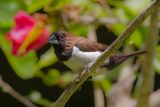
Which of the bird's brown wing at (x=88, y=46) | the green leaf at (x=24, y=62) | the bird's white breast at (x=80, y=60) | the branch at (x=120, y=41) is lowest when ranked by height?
the branch at (x=120, y=41)

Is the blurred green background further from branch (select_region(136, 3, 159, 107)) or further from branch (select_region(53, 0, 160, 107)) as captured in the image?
branch (select_region(53, 0, 160, 107))

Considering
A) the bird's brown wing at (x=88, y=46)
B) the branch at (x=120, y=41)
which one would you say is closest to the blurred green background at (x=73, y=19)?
the bird's brown wing at (x=88, y=46)

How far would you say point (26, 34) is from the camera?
217 centimetres

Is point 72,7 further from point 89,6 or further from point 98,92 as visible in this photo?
point 98,92

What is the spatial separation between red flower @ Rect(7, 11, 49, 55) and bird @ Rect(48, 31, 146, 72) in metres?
0.04

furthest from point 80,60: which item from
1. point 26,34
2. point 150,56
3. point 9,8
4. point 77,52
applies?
point 150,56

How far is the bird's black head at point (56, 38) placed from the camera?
7.12 ft

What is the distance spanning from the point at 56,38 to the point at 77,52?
0.10 metres

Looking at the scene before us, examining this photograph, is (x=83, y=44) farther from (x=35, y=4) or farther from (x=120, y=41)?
(x=120, y=41)

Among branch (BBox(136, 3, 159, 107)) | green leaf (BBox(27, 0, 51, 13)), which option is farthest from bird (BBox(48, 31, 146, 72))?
branch (BBox(136, 3, 159, 107))

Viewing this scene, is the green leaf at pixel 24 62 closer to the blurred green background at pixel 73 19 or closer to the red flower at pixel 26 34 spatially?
the blurred green background at pixel 73 19

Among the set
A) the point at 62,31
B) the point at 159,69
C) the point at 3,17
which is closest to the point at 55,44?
the point at 62,31

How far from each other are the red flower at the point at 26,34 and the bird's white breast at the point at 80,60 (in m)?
0.13

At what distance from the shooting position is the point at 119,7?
2.33m
